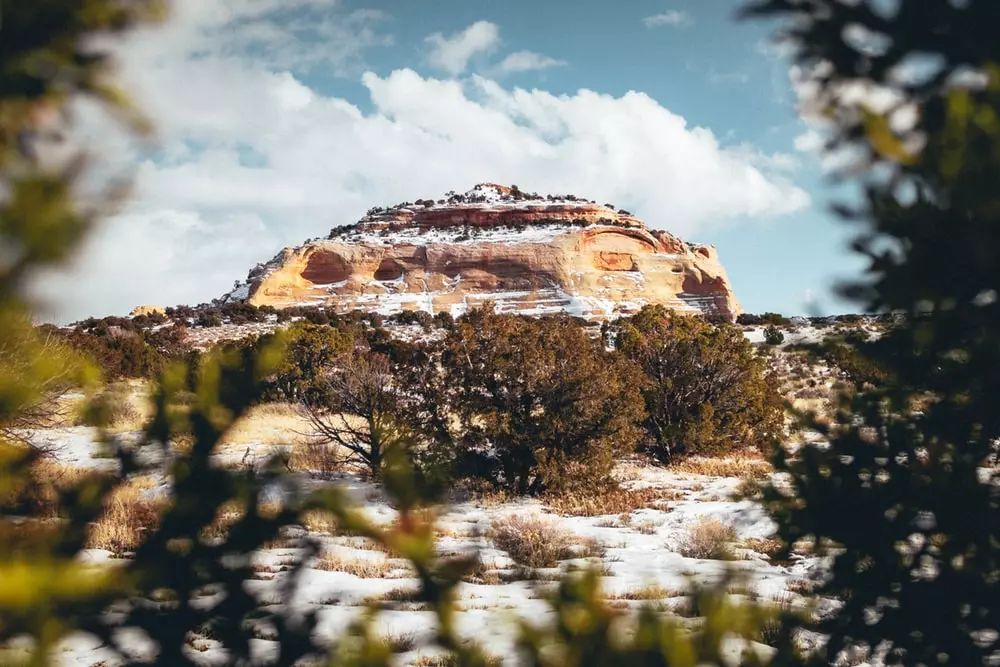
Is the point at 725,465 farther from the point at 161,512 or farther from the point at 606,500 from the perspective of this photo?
the point at 161,512

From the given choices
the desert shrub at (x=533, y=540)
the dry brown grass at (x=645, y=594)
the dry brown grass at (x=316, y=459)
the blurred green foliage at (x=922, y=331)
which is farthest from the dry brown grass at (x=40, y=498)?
the dry brown grass at (x=316, y=459)

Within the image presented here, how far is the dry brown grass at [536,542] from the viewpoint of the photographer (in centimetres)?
657

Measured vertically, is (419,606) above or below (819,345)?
below

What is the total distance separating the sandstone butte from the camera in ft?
185

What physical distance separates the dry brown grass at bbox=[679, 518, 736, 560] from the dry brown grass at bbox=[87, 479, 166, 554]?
507cm

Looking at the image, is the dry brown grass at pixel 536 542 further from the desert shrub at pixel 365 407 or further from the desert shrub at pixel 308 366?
the desert shrub at pixel 308 366

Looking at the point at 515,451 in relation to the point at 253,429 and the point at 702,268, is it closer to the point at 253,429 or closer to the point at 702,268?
the point at 253,429

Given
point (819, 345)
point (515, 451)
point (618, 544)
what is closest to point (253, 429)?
point (515, 451)

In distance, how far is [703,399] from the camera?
43.4 ft

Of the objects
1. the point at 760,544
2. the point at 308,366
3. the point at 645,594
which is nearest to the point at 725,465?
the point at 760,544

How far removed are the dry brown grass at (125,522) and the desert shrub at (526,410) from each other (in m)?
3.73

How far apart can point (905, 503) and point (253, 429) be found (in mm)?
13123

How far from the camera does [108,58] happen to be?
127cm

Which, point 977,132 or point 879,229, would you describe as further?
point 879,229
